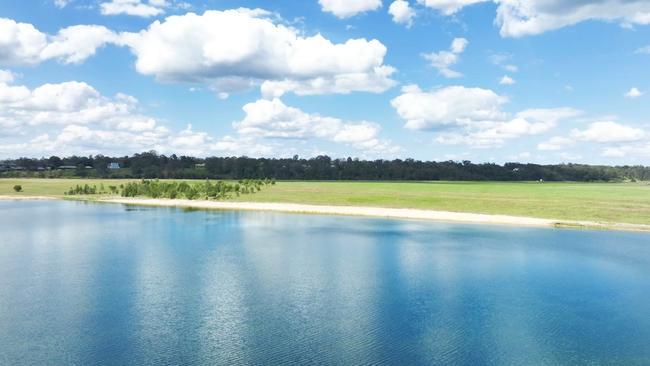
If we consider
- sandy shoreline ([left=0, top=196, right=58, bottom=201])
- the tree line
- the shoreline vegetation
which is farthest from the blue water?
sandy shoreline ([left=0, top=196, right=58, bottom=201])

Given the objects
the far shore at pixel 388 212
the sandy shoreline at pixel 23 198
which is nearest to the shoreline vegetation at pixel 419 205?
the far shore at pixel 388 212

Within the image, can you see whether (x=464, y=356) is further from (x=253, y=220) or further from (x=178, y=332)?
(x=253, y=220)

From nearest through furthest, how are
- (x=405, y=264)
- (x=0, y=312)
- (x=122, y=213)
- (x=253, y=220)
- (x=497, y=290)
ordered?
(x=0, y=312) < (x=497, y=290) < (x=405, y=264) < (x=253, y=220) < (x=122, y=213)

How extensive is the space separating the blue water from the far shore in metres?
11.6

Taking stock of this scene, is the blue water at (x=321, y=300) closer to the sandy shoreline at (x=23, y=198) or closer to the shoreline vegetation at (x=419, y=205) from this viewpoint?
the shoreline vegetation at (x=419, y=205)

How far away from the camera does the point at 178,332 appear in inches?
923

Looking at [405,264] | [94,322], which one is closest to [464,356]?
[94,322]

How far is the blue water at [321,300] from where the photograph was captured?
21594 millimetres

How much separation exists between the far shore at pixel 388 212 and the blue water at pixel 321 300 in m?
11.6

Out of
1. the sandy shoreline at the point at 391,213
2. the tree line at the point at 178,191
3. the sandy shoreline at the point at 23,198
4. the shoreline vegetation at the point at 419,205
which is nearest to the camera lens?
the sandy shoreline at the point at 391,213

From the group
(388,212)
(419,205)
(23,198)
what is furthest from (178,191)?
(419,205)

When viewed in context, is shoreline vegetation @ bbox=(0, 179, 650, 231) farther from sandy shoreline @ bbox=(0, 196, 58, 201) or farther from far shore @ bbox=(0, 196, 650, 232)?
sandy shoreline @ bbox=(0, 196, 58, 201)

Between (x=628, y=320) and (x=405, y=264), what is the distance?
1690cm

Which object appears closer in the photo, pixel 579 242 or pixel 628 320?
pixel 628 320
